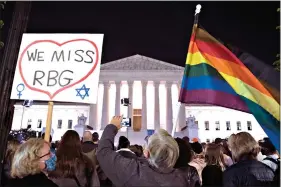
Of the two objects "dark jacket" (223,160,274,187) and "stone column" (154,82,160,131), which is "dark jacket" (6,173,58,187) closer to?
"dark jacket" (223,160,274,187)

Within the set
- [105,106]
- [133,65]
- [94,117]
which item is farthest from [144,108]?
[94,117]

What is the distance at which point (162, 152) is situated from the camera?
2.40 meters

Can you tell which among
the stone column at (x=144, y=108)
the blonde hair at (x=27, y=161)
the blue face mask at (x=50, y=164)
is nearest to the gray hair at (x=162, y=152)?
the blue face mask at (x=50, y=164)

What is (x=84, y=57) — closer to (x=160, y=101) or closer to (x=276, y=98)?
(x=276, y=98)

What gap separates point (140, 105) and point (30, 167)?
4953 cm

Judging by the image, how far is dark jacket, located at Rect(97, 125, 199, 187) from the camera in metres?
2.31

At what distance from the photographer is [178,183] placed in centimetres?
235

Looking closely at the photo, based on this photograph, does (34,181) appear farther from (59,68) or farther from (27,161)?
(59,68)

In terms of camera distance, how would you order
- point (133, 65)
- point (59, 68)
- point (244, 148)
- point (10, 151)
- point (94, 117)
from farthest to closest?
point (133, 65) < point (94, 117) < point (10, 151) < point (59, 68) < point (244, 148)

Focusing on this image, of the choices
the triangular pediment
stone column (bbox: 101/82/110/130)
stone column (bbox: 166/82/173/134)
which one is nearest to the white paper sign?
stone column (bbox: 101/82/110/130)

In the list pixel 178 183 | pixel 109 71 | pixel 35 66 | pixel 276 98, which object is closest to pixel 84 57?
pixel 35 66

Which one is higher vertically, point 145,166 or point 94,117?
point 94,117

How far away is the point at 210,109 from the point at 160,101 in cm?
1107

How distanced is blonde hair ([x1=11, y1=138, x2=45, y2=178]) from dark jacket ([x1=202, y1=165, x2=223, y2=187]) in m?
2.28
